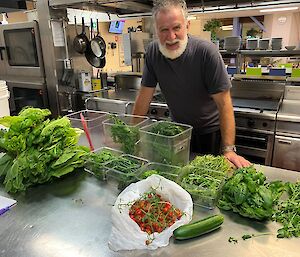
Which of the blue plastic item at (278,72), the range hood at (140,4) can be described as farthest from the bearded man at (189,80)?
the blue plastic item at (278,72)

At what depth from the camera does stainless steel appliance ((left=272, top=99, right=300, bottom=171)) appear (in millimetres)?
2383

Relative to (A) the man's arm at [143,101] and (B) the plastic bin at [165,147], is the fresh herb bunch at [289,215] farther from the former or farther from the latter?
(A) the man's arm at [143,101]

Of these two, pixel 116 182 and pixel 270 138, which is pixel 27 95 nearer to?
pixel 116 182

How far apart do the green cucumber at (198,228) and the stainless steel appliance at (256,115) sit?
1707 mm

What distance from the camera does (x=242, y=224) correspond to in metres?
0.99

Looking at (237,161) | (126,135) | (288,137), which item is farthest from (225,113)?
(288,137)

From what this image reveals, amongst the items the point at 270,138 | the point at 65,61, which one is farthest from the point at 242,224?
the point at 65,61

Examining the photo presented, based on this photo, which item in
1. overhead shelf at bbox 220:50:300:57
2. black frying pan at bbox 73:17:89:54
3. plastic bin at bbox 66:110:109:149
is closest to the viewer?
plastic bin at bbox 66:110:109:149

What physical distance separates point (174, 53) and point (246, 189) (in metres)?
1.18

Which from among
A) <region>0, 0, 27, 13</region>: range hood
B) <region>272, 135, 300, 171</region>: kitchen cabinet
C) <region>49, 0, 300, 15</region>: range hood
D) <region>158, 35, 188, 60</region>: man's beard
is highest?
<region>49, 0, 300, 15</region>: range hood

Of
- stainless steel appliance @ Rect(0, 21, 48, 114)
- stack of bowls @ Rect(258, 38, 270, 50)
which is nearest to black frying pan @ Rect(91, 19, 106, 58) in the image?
stainless steel appliance @ Rect(0, 21, 48, 114)

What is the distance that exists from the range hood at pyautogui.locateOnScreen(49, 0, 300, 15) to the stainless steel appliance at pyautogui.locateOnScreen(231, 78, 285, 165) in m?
0.76

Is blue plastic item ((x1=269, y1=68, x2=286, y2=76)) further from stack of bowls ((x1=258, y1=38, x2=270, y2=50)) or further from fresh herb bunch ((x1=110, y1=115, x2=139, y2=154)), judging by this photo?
fresh herb bunch ((x1=110, y1=115, x2=139, y2=154))

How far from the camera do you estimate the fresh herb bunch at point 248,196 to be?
0.97m
